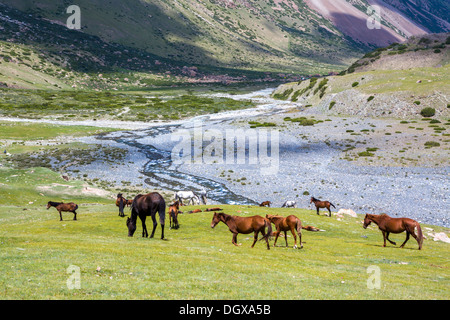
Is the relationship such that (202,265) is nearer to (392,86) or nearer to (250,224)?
(250,224)

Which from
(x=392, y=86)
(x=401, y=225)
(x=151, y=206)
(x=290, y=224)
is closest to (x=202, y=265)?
(x=151, y=206)

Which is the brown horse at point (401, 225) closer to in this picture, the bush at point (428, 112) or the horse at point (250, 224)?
the horse at point (250, 224)

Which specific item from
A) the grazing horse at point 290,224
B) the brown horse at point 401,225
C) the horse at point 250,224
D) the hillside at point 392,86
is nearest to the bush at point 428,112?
the hillside at point 392,86

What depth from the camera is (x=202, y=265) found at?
1557cm

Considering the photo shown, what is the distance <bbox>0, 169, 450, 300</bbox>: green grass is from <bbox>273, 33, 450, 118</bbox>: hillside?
79.6m

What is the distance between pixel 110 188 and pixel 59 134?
44.8 m

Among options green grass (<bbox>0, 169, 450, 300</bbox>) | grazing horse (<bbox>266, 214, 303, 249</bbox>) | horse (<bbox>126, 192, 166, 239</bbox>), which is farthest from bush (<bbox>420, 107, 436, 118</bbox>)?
horse (<bbox>126, 192, 166, 239</bbox>)

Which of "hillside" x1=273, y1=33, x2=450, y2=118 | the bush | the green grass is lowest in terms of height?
the green grass

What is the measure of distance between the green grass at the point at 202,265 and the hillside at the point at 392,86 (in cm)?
7962

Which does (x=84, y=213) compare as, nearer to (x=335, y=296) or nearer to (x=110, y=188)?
(x=110, y=188)

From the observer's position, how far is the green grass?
39.7ft

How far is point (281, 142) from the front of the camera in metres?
78.1

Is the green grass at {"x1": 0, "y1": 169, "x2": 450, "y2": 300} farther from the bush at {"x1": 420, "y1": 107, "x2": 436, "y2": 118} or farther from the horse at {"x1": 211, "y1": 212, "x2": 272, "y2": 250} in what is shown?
the bush at {"x1": 420, "y1": 107, "x2": 436, "y2": 118}
